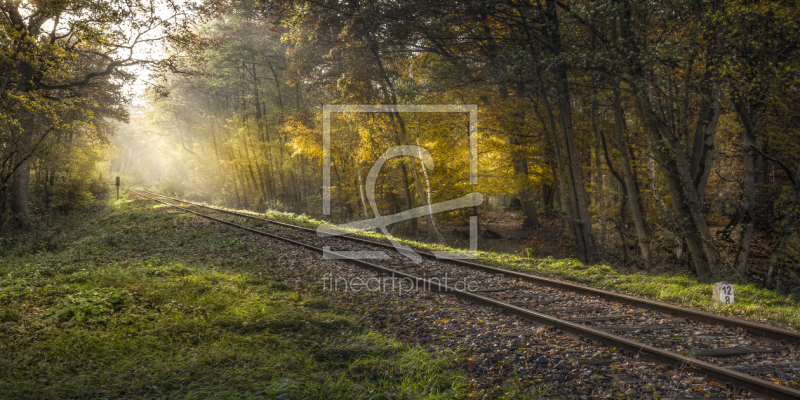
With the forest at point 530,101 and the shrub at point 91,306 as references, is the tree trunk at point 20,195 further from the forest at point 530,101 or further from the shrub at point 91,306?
the shrub at point 91,306

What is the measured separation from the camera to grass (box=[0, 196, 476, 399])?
3.89 metres

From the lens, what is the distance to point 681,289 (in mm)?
7539

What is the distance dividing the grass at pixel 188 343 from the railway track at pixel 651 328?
Answer: 2.12 m

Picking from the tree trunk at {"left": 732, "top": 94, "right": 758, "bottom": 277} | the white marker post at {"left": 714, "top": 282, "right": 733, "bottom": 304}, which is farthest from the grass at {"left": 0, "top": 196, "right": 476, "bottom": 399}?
the tree trunk at {"left": 732, "top": 94, "right": 758, "bottom": 277}

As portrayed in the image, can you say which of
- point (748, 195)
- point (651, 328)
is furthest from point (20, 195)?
point (748, 195)

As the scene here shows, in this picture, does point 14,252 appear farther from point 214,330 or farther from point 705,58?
point 705,58

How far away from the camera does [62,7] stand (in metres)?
11.9

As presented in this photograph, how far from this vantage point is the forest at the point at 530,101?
984 centimetres

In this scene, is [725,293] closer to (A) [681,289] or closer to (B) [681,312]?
(A) [681,289]

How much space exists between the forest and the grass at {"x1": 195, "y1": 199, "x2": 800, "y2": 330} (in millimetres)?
2667

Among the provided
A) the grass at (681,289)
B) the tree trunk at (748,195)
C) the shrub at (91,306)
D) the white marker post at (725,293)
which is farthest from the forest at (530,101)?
the shrub at (91,306)

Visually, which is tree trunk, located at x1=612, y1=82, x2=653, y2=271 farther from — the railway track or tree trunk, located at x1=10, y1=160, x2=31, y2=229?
tree trunk, located at x1=10, y1=160, x2=31, y2=229

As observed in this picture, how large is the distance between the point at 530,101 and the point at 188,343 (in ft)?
47.1

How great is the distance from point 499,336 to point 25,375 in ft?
17.4
